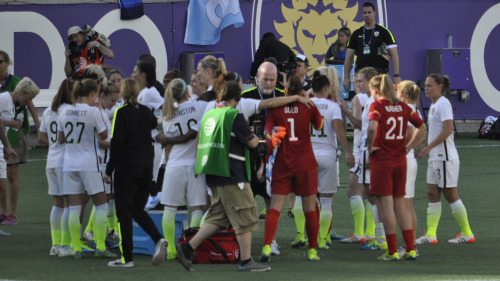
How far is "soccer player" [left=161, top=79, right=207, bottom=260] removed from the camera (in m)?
9.86

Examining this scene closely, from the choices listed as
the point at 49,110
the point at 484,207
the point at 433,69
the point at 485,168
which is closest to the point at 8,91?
the point at 49,110

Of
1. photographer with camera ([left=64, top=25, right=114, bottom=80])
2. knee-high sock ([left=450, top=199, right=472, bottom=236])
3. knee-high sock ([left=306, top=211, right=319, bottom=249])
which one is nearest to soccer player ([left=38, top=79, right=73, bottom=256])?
knee-high sock ([left=306, top=211, right=319, bottom=249])

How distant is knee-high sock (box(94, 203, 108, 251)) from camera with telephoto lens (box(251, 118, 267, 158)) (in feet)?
5.50

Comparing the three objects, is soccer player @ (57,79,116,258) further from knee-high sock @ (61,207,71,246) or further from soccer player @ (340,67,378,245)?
soccer player @ (340,67,378,245)

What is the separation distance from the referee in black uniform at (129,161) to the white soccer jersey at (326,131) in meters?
1.93

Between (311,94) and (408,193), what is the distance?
1.74 metres

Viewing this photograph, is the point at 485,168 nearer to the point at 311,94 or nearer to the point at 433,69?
the point at 433,69

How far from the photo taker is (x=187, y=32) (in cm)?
2278

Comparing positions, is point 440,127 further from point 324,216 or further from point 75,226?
point 75,226

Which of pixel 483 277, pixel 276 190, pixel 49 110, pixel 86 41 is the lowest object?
pixel 483 277

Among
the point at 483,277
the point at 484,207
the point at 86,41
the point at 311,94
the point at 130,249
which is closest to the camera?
the point at 483,277

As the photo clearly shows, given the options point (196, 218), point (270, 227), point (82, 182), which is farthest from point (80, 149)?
point (270, 227)

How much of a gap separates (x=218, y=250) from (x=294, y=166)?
1.08 meters

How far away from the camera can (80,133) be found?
9867 millimetres
